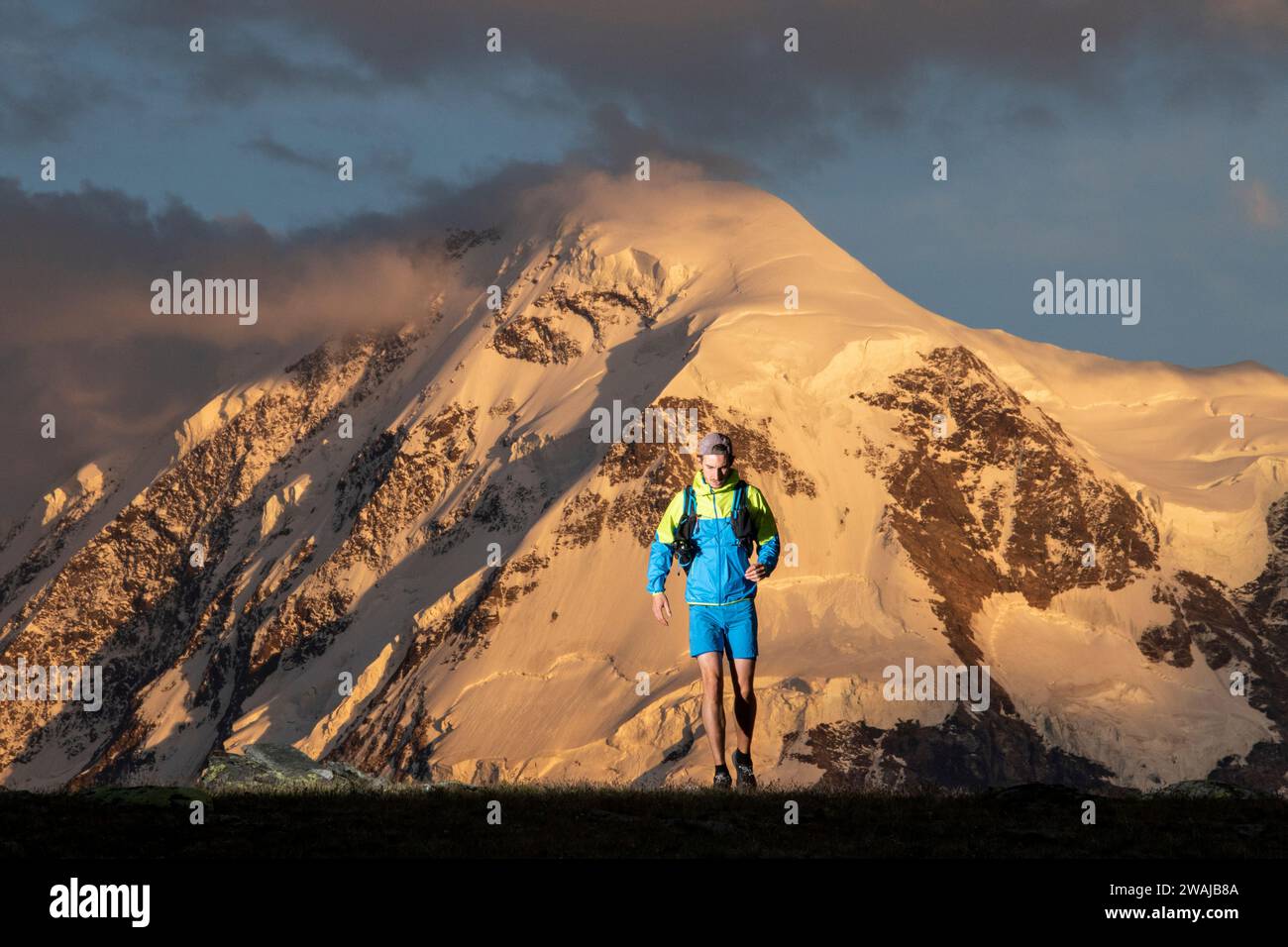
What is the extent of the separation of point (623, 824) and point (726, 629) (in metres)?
4.74

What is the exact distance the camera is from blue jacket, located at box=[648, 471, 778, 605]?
98.2 ft

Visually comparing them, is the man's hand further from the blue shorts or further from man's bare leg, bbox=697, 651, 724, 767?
man's bare leg, bbox=697, 651, 724, 767

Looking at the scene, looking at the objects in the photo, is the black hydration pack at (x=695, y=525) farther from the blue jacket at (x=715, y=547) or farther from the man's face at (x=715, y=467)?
the man's face at (x=715, y=467)

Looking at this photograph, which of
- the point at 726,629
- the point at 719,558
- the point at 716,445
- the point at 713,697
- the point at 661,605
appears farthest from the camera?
the point at 713,697

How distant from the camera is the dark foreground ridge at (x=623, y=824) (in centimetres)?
2392

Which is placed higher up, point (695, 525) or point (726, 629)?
point (695, 525)

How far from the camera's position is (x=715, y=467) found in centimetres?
2948

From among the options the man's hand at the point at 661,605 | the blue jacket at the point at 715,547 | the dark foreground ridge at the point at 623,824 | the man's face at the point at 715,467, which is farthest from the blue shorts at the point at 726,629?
the dark foreground ridge at the point at 623,824

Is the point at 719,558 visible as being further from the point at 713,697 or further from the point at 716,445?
the point at 713,697

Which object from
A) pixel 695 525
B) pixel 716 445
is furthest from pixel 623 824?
pixel 716 445

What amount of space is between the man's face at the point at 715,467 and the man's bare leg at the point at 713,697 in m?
2.41

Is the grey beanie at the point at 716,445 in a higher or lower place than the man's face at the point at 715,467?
higher
